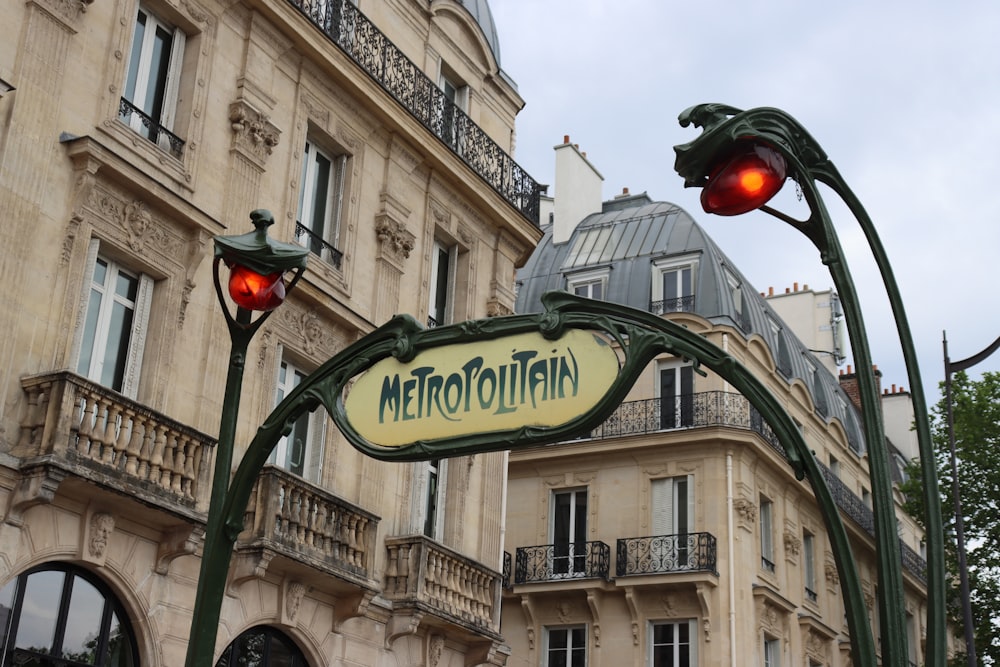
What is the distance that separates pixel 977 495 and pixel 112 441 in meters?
23.7

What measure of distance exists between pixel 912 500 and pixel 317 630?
70.9 ft

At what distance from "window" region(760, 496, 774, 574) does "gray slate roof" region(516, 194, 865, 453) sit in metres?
4.27

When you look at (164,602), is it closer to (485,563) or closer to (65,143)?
(65,143)

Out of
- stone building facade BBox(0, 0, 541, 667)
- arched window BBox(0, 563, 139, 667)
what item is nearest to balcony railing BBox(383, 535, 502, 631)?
stone building facade BBox(0, 0, 541, 667)

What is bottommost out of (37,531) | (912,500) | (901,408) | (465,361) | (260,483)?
(465,361)

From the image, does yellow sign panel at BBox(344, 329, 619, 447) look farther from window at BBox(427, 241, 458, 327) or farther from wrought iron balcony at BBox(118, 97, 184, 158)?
window at BBox(427, 241, 458, 327)

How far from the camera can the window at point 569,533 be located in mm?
28641

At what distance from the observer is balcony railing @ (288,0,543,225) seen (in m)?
17.6

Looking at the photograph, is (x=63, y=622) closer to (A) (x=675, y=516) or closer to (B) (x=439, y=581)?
(B) (x=439, y=581)

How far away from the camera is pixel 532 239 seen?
21.8 meters

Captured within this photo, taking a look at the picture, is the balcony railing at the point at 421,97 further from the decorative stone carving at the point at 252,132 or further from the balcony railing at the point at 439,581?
the balcony railing at the point at 439,581

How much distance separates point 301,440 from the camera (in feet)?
53.9

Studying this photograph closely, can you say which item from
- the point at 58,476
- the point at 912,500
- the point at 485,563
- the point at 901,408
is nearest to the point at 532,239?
the point at 485,563

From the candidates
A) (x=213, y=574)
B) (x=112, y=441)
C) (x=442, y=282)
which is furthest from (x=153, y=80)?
(x=213, y=574)
